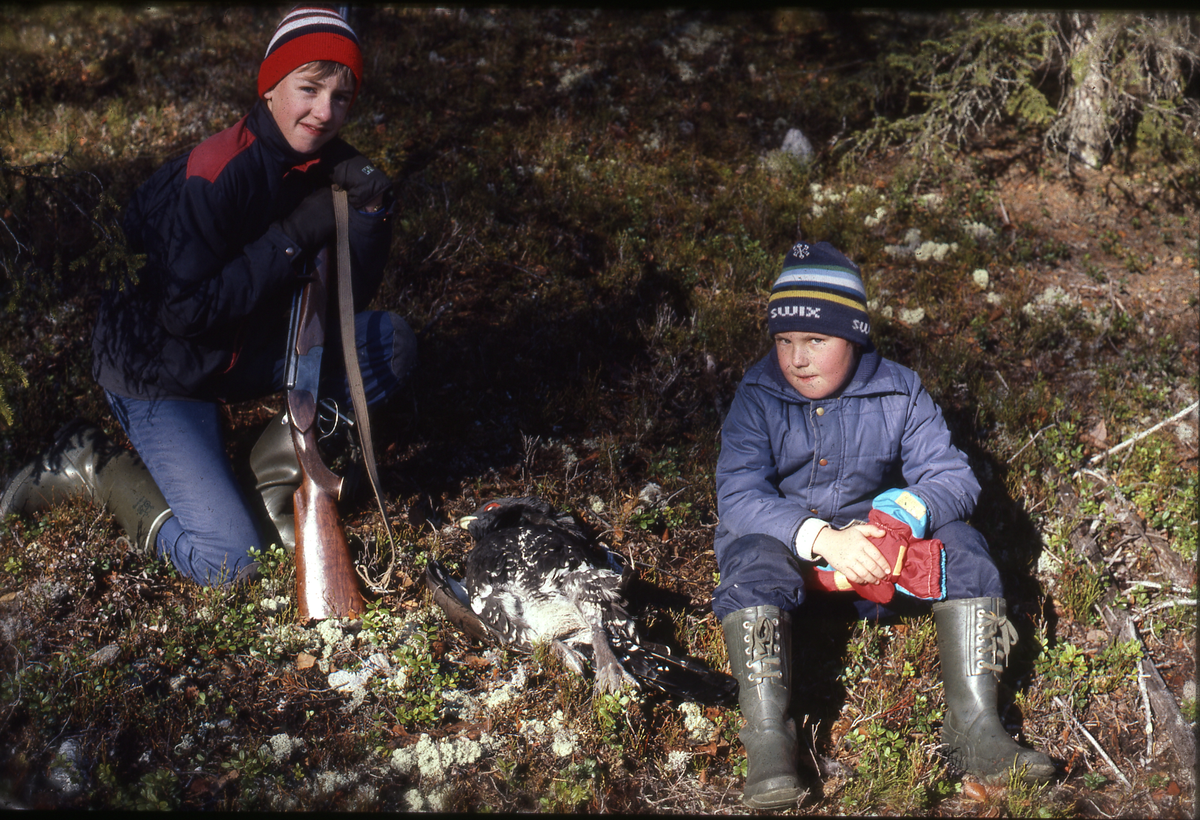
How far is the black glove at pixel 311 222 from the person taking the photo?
4.17 metres

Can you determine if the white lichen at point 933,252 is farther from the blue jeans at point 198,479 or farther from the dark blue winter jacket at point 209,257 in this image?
the blue jeans at point 198,479

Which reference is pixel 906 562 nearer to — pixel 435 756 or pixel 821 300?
pixel 821 300

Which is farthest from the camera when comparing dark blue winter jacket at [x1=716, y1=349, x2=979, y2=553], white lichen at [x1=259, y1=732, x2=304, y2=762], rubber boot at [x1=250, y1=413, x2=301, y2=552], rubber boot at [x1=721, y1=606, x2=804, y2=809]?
rubber boot at [x1=250, y1=413, x2=301, y2=552]

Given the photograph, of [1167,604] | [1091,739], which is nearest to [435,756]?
[1091,739]

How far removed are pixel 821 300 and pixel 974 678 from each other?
1.76m

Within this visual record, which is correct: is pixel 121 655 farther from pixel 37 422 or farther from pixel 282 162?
pixel 282 162

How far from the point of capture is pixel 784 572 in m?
3.62

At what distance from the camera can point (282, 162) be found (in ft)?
13.6

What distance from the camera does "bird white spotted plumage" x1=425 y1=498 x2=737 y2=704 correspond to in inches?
142

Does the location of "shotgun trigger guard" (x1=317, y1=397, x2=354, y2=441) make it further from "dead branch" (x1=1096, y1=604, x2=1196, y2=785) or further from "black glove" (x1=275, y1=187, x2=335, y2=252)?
"dead branch" (x1=1096, y1=604, x2=1196, y2=785)

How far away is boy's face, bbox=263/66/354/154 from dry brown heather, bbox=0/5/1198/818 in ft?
3.04

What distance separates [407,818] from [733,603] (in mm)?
1556

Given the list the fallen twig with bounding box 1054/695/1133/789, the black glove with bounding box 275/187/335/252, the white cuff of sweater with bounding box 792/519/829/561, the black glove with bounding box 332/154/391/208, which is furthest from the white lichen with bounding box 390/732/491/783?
the fallen twig with bounding box 1054/695/1133/789

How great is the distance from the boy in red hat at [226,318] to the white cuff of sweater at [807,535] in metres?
2.50
